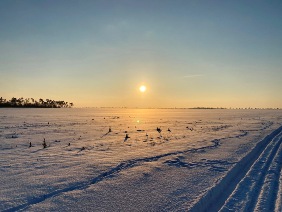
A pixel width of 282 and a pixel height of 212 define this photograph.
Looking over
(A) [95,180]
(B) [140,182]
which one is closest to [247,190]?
(B) [140,182]

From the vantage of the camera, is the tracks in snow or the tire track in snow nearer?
the tracks in snow

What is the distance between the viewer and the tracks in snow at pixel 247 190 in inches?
201

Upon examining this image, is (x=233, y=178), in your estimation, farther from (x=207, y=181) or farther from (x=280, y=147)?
(x=280, y=147)

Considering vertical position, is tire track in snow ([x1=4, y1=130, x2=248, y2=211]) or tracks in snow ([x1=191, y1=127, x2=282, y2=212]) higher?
tracks in snow ([x1=191, y1=127, x2=282, y2=212])

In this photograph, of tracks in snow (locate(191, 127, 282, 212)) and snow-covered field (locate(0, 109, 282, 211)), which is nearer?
tracks in snow (locate(191, 127, 282, 212))

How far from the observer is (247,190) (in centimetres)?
597

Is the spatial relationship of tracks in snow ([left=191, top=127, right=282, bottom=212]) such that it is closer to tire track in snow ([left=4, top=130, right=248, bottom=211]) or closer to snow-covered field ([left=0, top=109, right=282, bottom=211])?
snow-covered field ([left=0, top=109, right=282, bottom=211])

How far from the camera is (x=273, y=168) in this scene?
8.09 meters

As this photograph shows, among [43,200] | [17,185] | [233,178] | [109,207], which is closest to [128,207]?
[109,207]

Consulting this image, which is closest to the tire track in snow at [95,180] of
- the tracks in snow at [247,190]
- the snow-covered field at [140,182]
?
the snow-covered field at [140,182]

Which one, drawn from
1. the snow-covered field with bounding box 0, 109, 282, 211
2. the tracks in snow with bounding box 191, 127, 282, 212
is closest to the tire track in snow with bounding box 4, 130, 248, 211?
the snow-covered field with bounding box 0, 109, 282, 211

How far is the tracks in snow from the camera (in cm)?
511

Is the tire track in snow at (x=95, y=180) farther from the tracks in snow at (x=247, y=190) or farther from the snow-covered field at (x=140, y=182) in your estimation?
the tracks in snow at (x=247, y=190)

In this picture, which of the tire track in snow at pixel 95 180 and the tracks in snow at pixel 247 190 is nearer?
the tracks in snow at pixel 247 190
